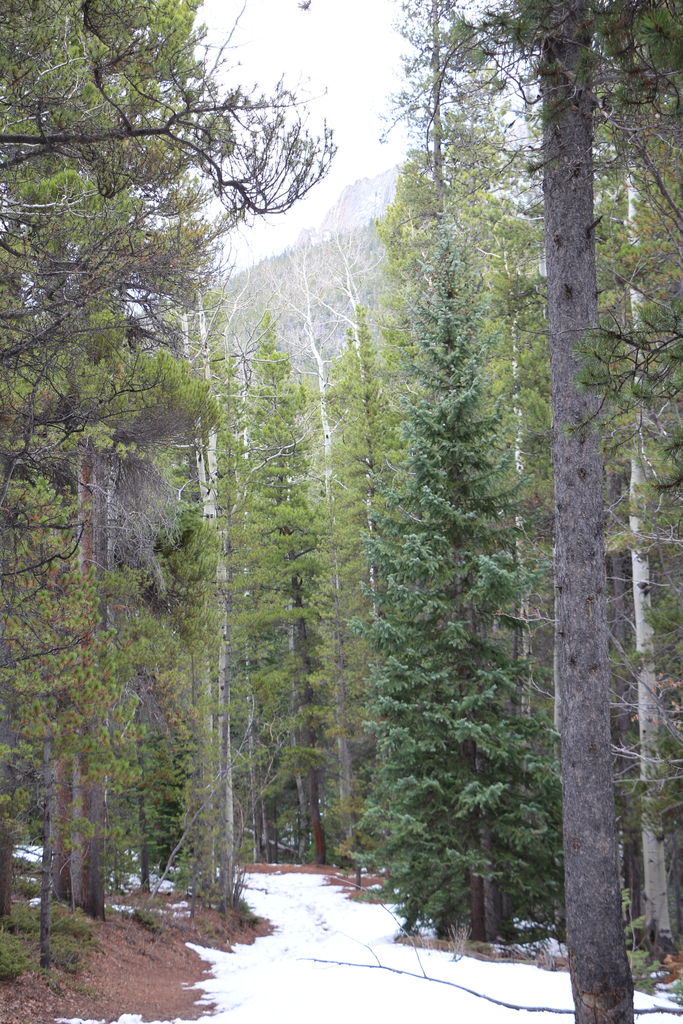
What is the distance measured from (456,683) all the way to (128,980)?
5.36 meters

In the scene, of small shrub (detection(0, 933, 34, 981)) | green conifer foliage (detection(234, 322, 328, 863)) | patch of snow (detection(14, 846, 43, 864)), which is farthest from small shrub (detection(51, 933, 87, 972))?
green conifer foliage (detection(234, 322, 328, 863))

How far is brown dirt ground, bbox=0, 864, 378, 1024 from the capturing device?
279 inches

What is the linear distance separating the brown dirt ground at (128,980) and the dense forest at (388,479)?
963 millimetres

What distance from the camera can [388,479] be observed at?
18609mm

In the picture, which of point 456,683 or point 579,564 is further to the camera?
point 456,683

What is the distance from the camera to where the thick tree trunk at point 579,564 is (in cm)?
446

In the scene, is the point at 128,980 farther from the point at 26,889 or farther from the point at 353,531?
the point at 353,531

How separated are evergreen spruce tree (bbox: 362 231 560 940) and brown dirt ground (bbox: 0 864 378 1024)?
321 centimetres

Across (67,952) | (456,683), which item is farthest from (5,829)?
(456,683)

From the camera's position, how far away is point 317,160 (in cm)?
518

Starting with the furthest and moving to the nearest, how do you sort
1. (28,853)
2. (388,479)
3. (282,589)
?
(282,589) → (388,479) → (28,853)

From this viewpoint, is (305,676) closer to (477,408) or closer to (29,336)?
(477,408)

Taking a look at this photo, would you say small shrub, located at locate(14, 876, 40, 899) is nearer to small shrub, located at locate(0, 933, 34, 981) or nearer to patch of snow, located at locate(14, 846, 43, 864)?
patch of snow, located at locate(14, 846, 43, 864)

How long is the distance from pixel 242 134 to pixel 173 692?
9187 mm
